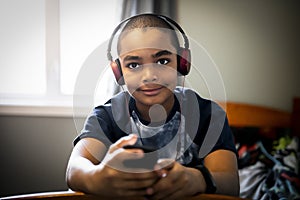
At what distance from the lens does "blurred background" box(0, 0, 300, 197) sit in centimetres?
214

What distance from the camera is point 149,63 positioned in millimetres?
781

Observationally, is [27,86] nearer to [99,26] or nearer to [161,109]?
[99,26]

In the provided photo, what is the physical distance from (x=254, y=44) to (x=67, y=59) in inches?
45.5

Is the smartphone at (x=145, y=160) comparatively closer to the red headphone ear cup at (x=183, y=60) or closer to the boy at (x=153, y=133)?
the boy at (x=153, y=133)

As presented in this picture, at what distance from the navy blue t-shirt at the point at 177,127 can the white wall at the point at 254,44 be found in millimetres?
1283

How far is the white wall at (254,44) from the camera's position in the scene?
2184 mm

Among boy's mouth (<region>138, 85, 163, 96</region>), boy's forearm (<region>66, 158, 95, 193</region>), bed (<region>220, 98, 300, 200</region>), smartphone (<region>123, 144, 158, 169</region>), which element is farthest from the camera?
bed (<region>220, 98, 300, 200</region>)

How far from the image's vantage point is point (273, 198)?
4.95 feet

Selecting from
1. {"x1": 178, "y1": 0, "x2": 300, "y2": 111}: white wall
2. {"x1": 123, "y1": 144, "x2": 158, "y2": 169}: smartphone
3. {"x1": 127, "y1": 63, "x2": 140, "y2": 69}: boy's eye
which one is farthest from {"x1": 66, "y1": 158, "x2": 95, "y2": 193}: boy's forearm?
{"x1": 178, "y1": 0, "x2": 300, "y2": 111}: white wall

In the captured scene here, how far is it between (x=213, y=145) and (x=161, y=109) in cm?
16

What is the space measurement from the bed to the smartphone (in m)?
0.95

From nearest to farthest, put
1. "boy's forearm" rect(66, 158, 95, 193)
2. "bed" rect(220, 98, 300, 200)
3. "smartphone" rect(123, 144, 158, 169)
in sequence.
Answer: "smartphone" rect(123, 144, 158, 169), "boy's forearm" rect(66, 158, 95, 193), "bed" rect(220, 98, 300, 200)

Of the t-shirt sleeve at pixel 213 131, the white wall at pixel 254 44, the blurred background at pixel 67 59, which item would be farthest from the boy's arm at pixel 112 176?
the white wall at pixel 254 44

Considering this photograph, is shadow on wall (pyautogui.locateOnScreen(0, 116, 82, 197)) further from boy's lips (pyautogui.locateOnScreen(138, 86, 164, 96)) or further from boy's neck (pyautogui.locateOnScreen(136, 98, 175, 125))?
boy's lips (pyautogui.locateOnScreen(138, 86, 164, 96))
